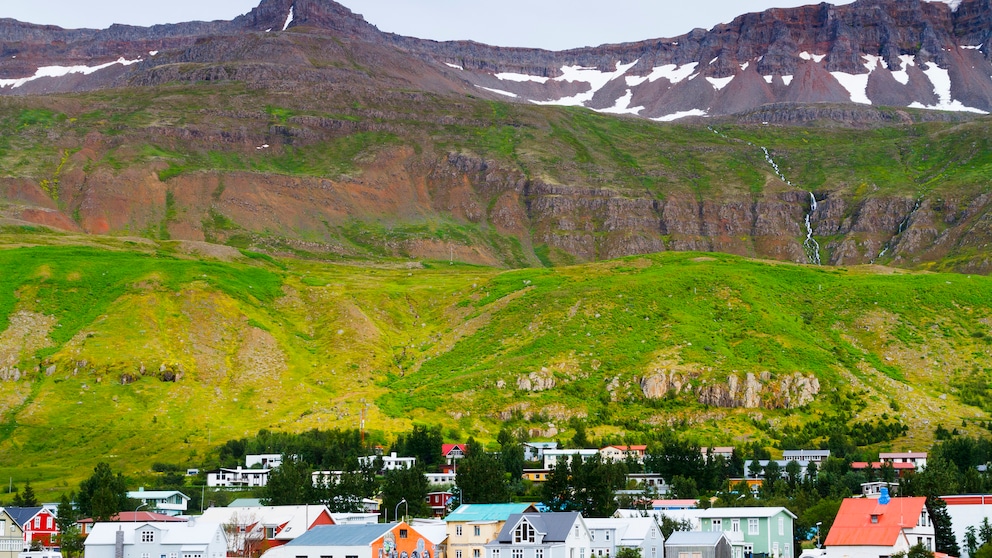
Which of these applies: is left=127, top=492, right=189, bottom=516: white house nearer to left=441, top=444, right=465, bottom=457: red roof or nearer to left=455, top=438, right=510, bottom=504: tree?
left=455, top=438, right=510, bottom=504: tree

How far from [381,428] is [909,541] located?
3853 inches

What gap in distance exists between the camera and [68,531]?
117 m

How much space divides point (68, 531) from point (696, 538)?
50.3m

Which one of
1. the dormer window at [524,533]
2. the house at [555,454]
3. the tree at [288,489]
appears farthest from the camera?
the house at [555,454]

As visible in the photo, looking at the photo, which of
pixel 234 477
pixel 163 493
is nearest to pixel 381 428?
pixel 234 477

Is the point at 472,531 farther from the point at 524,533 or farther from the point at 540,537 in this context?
the point at 540,537

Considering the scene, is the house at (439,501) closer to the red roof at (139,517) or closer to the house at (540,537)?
the red roof at (139,517)

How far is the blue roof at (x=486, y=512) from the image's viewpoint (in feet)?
346

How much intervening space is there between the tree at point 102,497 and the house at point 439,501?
27.4 meters

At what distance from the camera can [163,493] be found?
138375mm

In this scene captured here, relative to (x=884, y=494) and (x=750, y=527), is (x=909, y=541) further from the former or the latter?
(x=750, y=527)

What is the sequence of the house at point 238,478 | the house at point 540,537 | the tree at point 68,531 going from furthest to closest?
the house at point 238,478, the tree at point 68,531, the house at point 540,537

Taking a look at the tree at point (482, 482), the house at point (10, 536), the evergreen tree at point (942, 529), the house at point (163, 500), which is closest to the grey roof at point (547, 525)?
the tree at point (482, 482)

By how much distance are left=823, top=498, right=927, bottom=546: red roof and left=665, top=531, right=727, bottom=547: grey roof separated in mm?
9186
